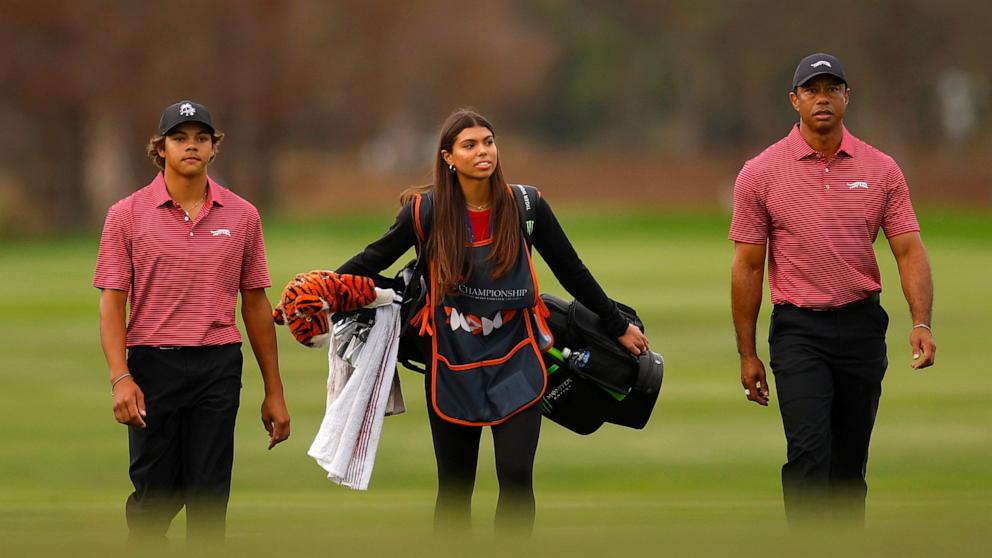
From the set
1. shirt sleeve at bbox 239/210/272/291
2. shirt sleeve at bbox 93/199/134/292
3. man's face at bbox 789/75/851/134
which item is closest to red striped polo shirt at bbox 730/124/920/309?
man's face at bbox 789/75/851/134

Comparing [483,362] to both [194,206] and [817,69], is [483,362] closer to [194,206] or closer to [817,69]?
[194,206]

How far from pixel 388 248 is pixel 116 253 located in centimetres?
102

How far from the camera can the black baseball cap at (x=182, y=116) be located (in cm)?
696

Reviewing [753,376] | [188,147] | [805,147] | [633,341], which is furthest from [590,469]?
[188,147]

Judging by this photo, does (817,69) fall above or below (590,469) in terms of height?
above

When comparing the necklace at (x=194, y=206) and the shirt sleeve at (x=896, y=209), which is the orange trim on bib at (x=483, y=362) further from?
the shirt sleeve at (x=896, y=209)

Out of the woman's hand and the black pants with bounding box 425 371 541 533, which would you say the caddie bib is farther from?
the woman's hand

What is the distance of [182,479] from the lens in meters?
7.12

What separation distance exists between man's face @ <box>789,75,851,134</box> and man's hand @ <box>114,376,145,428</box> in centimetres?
282

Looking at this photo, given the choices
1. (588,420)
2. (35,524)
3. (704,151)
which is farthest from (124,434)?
(704,151)

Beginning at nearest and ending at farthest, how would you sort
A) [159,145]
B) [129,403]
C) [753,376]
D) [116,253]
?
[129,403]
[116,253]
[159,145]
[753,376]

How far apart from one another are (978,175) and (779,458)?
207 feet

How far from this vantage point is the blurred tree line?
52.8 metres

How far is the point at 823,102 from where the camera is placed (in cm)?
757
